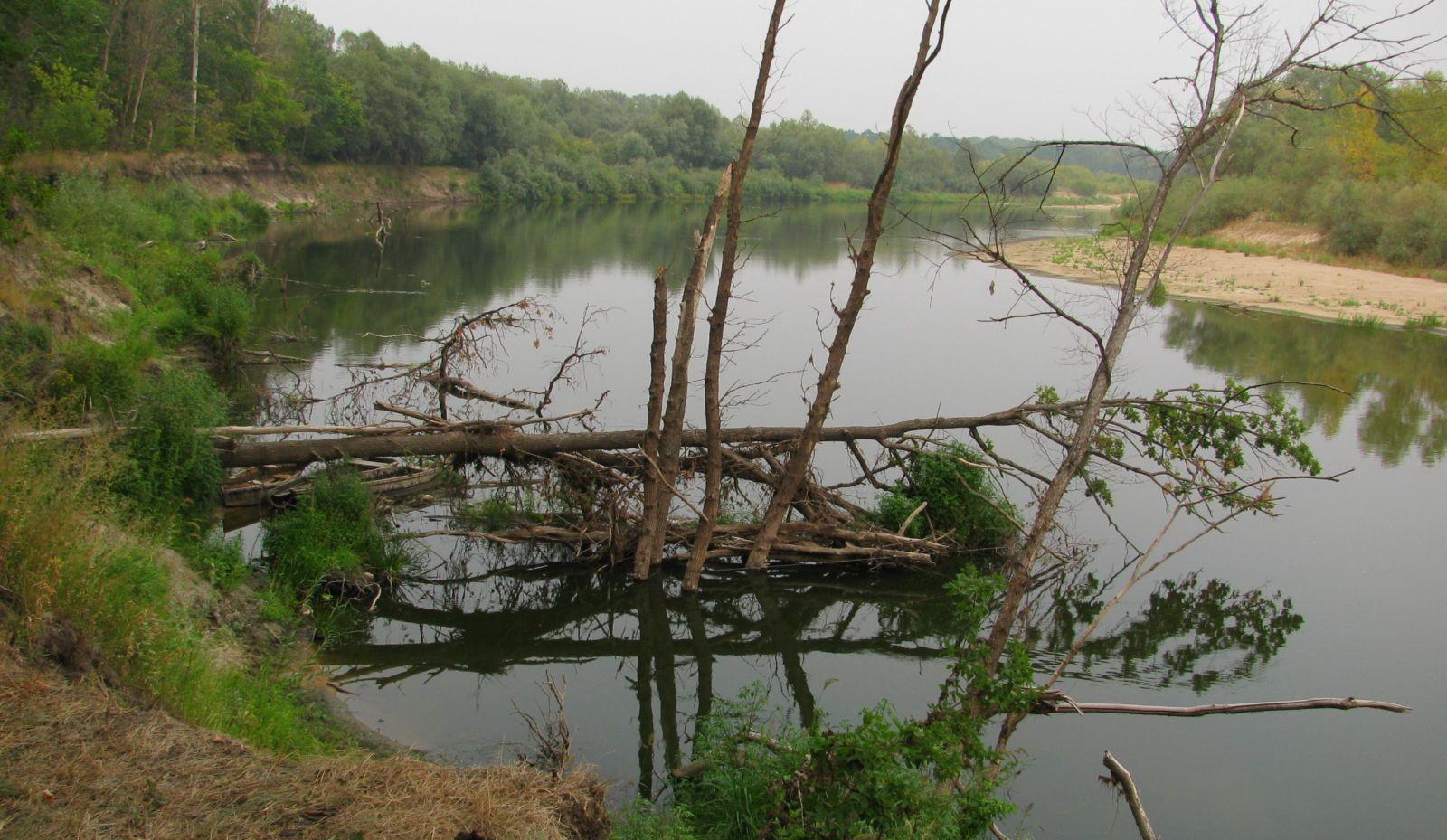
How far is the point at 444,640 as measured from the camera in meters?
8.88

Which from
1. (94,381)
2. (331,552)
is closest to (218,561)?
(331,552)

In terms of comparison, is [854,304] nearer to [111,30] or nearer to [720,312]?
[720,312]

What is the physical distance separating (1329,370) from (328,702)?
73.8 feet

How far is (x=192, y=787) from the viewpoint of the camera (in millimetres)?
4398

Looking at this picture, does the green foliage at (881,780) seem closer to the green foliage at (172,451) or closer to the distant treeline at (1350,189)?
the green foliage at (172,451)

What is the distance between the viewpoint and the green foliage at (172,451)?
860cm

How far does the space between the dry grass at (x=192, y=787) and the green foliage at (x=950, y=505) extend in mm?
6465

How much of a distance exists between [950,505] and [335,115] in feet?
161

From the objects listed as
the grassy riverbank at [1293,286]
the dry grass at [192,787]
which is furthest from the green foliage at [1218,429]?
the grassy riverbank at [1293,286]

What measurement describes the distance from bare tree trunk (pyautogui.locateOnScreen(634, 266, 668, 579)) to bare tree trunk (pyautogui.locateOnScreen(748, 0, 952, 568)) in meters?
1.19

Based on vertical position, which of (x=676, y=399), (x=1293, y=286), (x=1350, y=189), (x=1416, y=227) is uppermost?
(x=1350, y=189)

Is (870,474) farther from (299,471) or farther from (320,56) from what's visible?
(320,56)

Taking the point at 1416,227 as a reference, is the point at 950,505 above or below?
below

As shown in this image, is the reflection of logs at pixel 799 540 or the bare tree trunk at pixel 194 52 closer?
the reflection of logs at pixel 799 540
